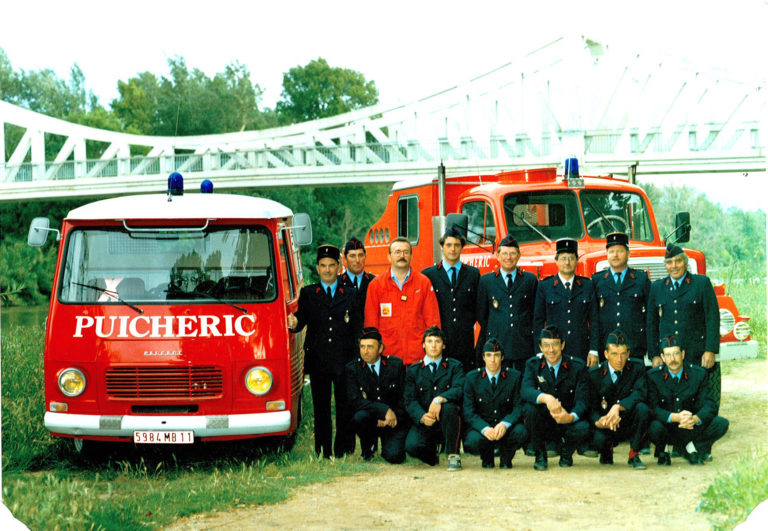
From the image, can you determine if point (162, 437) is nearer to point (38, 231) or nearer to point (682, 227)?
point (38, 231)

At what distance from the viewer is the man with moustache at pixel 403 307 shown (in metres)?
5.92

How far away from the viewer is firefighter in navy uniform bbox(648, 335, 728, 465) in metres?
5.50

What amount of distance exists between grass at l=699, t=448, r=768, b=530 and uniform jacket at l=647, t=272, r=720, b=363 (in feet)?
4.28

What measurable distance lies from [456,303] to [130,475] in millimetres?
2382

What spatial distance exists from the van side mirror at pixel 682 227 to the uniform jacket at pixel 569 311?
151 centimetres

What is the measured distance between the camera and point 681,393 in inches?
218

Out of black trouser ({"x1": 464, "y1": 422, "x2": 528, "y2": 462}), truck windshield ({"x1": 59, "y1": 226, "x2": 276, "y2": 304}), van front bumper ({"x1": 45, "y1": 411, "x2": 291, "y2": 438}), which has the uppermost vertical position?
truck windshield ({"x1": 59, "y1": 226, "x2": 276, "y2": 304})

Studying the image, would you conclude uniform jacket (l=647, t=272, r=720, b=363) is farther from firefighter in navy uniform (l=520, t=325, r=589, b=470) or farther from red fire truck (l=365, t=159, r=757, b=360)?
red fire truck (l=365, t=159, r=757, b=360)

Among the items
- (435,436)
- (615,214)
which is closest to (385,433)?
(435,436)

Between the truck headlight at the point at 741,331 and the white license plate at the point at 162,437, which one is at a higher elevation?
the truck headlight at the point at 741,331

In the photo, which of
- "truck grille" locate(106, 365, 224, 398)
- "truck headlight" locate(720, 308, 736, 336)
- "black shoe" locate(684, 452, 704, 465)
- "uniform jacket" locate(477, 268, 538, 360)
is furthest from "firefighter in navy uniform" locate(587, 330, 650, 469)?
"truck grille" locate(106, 365, 224, 398)

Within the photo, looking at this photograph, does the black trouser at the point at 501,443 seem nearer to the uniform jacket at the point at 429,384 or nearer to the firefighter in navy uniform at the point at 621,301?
the uniform jacket at the point at 429,384

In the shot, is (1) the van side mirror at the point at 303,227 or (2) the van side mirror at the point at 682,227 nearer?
(1) the van side mirror at the point at 303,227

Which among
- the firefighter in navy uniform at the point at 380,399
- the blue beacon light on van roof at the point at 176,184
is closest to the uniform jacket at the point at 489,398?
the firefighter in navy uniform at the point at 380,399
